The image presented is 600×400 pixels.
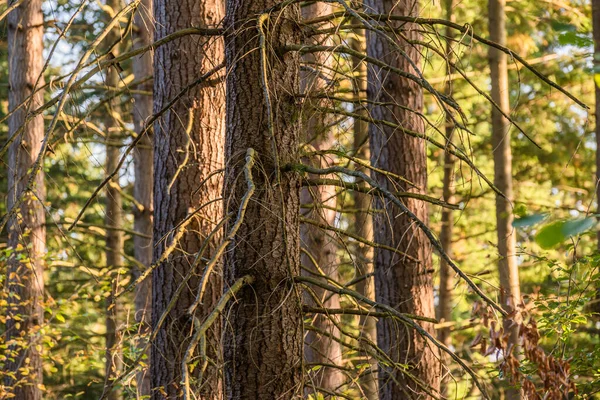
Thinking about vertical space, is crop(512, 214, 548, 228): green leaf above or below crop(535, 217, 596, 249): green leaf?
above

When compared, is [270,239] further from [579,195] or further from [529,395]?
[579,195]

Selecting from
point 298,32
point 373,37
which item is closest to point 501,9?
point 373,37

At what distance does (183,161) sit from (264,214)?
2.05 metres

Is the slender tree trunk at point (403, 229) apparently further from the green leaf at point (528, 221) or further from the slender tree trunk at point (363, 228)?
the green leaf at point (528, 221)

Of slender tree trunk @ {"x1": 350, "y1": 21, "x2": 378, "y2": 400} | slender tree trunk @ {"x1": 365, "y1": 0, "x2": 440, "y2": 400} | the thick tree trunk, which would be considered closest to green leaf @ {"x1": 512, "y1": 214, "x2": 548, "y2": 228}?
slender tree trunk @ {"x1": 350, "y1": 21, "x2": 378, "y2": 400}

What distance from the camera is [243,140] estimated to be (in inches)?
154

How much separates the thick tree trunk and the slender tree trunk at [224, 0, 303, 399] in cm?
173

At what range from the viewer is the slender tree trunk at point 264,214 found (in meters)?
3.73

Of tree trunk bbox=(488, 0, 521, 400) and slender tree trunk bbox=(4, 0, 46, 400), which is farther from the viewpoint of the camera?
slender tree trunk bbox=(4, 0, 46, 400)

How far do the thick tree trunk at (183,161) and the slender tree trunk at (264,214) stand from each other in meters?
1.73

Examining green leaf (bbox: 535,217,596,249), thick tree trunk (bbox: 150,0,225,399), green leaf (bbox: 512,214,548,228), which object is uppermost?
thick tree trunk (bbox: 150,0,225,399)

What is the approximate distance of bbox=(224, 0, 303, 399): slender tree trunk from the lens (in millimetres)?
3734

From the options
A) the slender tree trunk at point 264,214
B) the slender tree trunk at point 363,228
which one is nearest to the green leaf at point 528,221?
the slender tree trunk at point 363,228

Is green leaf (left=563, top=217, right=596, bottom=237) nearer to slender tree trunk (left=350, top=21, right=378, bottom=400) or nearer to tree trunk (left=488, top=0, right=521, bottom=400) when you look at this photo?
slender tree trunk (left=350, top=21, right=378, bottom=400)
